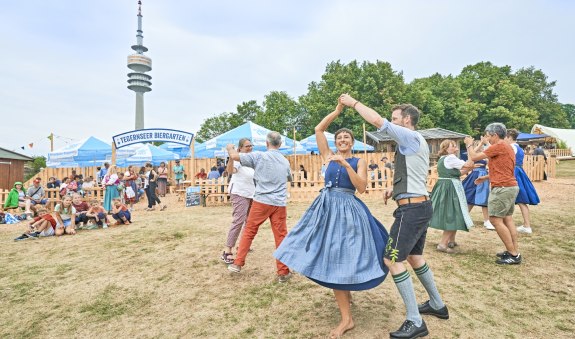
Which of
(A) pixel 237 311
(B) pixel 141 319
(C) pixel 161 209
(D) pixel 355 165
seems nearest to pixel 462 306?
(D) pixel 355 165

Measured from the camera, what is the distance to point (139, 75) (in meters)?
86.7

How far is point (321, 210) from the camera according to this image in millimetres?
3090

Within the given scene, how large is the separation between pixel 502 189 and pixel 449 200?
0.77 meters

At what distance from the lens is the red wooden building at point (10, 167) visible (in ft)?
79.4

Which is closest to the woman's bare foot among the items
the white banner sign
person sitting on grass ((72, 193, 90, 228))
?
person sitting on grass ((72, 193, 90, 228))

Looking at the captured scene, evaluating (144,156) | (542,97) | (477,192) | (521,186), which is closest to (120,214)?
(477,192)

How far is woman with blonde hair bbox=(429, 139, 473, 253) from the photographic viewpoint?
17.1ft

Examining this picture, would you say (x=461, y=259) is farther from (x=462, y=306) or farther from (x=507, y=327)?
(x=507, y=327)

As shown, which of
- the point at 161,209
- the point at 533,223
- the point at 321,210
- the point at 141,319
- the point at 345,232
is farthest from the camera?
the point at 161,209

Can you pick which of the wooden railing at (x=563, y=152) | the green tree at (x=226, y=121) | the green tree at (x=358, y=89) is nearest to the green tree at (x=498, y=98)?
the wooden railing at (x=563, y=152)

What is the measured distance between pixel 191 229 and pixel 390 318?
5697 millimetres

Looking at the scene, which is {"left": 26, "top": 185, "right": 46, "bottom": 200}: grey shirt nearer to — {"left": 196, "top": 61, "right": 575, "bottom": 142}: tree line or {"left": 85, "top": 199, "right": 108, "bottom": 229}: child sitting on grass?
{"left": 85, "top": 199, "right": 108, "bottom": 229}: child sitting on grass

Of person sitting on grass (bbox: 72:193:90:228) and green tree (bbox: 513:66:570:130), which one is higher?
green tree (bbox: 513:66:570:130)

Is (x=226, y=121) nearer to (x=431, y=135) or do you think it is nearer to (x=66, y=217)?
(x=431, y=135)
